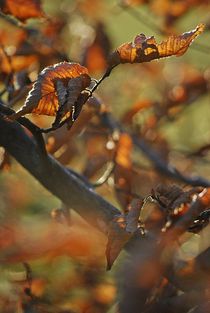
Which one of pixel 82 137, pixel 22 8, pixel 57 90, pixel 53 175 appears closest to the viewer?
pixel 57 90

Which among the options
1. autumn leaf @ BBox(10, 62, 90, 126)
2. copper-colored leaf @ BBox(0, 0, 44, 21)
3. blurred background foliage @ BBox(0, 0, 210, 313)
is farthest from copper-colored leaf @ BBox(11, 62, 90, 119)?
copper-colored leaf @ BBox(0, 0, 44, 21)

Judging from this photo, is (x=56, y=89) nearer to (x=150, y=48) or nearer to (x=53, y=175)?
(x=150, y=48)

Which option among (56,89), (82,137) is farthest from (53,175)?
(82,137)

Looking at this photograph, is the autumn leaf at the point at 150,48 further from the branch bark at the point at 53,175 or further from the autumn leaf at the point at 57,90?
the branch bark at the point at 53,175

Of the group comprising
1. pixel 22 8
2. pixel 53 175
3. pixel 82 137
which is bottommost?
pixel 82 137

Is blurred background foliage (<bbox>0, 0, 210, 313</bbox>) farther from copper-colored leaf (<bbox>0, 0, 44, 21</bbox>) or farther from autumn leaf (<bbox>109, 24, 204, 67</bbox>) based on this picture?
autumn leaf (<bbox>109, 24, 204, 67</bbox>)

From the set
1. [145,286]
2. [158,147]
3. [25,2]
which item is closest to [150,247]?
[145,286]
